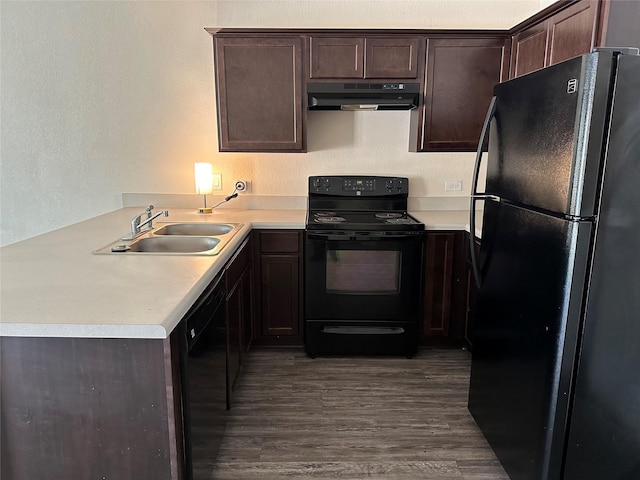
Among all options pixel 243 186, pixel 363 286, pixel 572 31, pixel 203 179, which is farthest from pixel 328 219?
pixel 572 31

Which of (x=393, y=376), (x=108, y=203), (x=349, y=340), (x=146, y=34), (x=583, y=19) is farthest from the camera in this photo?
(x=108, y=203)

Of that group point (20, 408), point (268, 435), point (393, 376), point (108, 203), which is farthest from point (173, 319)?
point (108, 203)

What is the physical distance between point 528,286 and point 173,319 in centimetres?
120

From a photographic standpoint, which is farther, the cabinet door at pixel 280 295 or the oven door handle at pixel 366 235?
the cabinet door at pixel 280 295

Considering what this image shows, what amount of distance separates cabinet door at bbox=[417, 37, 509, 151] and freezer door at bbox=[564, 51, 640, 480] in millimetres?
1690

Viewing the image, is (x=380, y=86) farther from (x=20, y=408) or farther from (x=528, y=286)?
(x=20, y=408)

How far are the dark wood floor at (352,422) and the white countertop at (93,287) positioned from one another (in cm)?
62

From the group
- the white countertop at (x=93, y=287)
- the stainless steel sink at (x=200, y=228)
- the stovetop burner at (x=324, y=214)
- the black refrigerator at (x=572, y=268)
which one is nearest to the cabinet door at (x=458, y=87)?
the stovetop burner at (x=324, y=214)

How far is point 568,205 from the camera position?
1.39 meters

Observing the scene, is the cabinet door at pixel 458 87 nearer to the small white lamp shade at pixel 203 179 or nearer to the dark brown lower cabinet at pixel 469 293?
the dark brown lower cabinet at pixel 469 293

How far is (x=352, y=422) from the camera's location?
88.0 inches

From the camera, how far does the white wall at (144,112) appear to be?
10.1 feet

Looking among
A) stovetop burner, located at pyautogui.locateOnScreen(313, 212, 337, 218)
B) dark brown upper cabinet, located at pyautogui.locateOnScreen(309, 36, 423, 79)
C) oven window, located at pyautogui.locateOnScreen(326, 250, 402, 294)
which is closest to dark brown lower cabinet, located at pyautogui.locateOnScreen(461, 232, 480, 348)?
oven window, located at pyautogui.locateOnScreen(326, 250, 402, 294)

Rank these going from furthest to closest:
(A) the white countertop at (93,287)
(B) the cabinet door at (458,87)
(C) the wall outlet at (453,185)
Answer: (C) the wall outlet at (453,185) → (B) the cabinet door at (458,87) → (A) the white countertop at (93,287)
